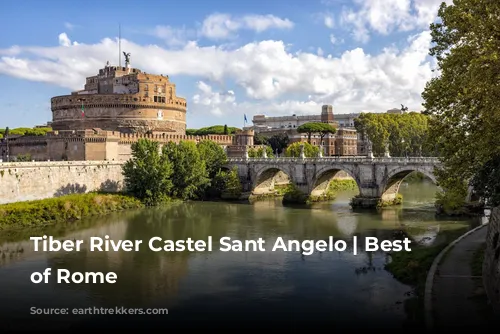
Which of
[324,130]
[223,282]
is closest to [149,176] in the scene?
[223,282]

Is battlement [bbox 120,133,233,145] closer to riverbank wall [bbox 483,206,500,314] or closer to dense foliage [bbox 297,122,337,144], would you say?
dense foliage [bbox 297,122,337,144]

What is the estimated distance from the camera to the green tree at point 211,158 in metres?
41.1

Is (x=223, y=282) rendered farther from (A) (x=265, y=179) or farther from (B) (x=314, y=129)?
(B) (x=314, y=129)

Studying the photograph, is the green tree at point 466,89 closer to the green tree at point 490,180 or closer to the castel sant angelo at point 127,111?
the green tree at point 490,180

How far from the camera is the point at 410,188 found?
45281 millimetres

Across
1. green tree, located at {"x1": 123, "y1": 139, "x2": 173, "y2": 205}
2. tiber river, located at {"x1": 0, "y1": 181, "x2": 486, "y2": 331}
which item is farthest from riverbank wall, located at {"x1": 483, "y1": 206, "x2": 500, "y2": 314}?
green tree, located at {"x1": 123, "y1": 139, "x2": 173, "y2": 205}

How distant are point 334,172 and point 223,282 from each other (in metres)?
23.0

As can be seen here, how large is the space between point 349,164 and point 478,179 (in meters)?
18.0

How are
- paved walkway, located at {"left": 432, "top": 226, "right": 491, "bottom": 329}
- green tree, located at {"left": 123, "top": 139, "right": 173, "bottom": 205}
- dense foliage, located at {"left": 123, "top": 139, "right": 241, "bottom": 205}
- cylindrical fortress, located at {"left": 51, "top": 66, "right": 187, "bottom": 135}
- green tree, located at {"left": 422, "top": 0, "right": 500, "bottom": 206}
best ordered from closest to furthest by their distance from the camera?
paved walkway, located at {"left": 432, "top": 226, "right": 491, "bottom": 329}
green tree, located at {"left": 422, "top": 0, "right": 500, "bottom": 206}
green tree, located at {"left": 123, "top": 139, "right": 173, "bottom": 205}
dense foliage, located at {"left": 123, "top": 139, "right": 241, "bottom": 205}
cylindrical fortress, located at {"left": 51, "top": 66, "right": 187, "bottom": 135}

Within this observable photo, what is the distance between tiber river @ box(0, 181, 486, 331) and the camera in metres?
12.5

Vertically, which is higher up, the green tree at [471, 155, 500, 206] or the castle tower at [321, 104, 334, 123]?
the castle tower at [321, 104, 334, 123]

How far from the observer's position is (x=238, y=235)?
2358 cm

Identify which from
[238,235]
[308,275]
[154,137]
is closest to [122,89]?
[154,137]

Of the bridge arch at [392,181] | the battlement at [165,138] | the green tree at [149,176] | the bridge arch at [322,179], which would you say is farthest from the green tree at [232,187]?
→ the bridge arch at [392,181]
